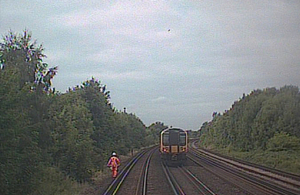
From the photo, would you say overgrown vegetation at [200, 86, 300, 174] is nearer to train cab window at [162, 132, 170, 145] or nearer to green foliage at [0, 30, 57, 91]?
train cab window at [162, 132, 170, 145]

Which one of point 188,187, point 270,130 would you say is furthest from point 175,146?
point 270,130

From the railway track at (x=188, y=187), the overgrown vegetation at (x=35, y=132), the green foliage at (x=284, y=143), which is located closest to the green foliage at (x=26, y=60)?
the overgrown vegetation at (x=35, y=132)

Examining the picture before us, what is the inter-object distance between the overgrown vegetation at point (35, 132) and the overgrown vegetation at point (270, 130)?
15483 mm

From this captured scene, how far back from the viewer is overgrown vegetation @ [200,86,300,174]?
3491 cm

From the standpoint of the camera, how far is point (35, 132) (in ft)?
46.8

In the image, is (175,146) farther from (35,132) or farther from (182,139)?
(35,132)

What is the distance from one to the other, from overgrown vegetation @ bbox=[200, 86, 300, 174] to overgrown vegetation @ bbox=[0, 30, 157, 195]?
50.8 ft

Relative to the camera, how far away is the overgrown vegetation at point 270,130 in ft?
115

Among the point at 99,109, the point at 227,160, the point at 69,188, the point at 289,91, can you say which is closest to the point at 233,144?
the point at 289,91

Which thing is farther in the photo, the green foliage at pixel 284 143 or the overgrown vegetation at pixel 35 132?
the green foliage at pixel 284 143

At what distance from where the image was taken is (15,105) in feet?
42.3

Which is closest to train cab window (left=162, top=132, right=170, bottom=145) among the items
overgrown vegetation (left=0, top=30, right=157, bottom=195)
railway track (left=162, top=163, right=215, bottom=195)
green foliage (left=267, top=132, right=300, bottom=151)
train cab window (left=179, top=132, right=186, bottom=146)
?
train cab window (left=179, top=132, right=186, bottom=146)

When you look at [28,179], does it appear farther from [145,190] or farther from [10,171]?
[145,190]

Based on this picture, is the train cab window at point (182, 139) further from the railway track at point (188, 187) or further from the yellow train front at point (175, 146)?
the railway track at point (188, 187)
